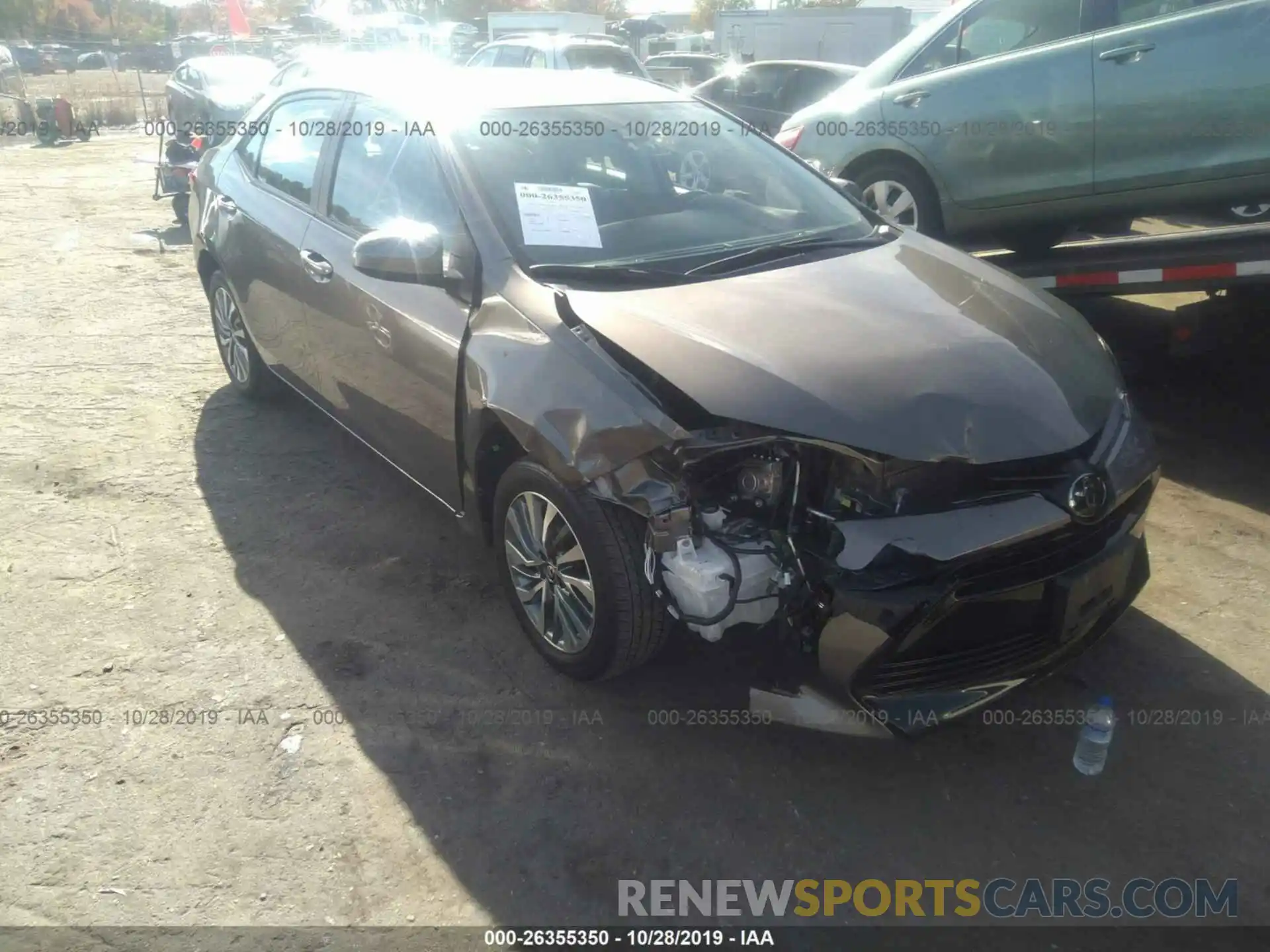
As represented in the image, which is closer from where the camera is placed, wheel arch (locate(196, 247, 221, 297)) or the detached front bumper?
the detached front bumper

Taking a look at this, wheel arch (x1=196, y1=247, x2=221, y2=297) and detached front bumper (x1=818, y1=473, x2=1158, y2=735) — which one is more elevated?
wheel arch (x1=196, y1=247, x2=221, y2=297)

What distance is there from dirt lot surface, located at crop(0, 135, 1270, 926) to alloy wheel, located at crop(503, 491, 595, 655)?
0.70 feet

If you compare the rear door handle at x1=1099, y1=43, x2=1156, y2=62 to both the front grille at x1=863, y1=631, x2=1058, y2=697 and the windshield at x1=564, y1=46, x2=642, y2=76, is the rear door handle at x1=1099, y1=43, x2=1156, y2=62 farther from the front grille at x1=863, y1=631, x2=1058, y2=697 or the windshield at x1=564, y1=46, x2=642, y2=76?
the windshield at x1=564, y1=46, x2=642, y2=76

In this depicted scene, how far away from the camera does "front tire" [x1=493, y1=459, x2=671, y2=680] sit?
2768 millimetres

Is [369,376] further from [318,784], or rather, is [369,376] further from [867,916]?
[867,916]

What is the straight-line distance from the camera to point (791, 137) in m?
6.18

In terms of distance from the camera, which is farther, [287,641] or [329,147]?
[329,147]

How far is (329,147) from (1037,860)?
11.7 feet

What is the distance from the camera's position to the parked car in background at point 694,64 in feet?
56.1

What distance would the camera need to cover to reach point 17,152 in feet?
57.3

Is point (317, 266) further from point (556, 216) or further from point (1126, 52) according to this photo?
point (1126, 52)

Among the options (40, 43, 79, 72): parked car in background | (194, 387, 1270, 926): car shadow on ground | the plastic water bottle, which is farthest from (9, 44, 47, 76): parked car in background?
the plastic water bottle

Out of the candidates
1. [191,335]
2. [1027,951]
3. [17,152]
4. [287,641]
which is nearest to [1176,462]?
[1027,951]

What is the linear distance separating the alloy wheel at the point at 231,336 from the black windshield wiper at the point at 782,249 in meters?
2.82
